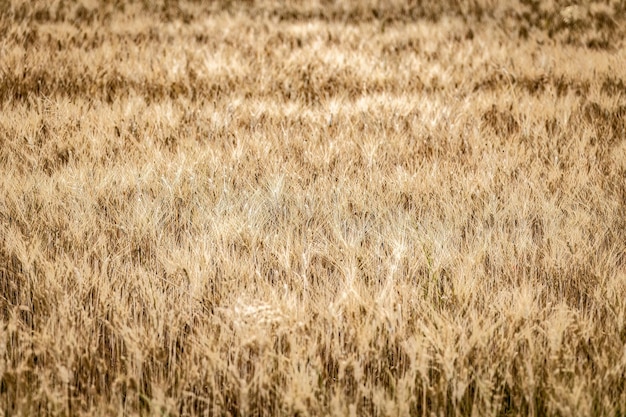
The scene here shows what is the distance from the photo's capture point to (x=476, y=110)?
165 inches

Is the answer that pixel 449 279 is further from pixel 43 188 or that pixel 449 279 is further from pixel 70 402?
pixel 43 188

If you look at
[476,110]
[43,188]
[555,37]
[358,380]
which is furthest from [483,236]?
[555,37]

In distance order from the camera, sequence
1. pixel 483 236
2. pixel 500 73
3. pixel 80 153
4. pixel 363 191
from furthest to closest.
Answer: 1. pixel 500 73
2. pixel 80 153
3. pixel 363 191
4. pixel 483 236

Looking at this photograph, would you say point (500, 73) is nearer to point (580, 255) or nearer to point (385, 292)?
point (580, 255)

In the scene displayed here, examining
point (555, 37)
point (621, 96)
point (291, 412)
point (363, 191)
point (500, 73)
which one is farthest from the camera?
point (555, 37)

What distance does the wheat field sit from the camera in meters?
1.43

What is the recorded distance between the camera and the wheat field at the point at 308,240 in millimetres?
1430

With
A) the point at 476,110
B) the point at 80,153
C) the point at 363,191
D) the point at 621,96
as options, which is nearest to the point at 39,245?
the point at 80,153

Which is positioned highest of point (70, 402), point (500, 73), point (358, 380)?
point (500, 73)

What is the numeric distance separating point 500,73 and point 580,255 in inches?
149

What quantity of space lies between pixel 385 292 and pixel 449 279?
344 millimetres

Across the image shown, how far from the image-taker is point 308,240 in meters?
2.15

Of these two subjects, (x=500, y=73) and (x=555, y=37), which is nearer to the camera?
(x=500, y=73)

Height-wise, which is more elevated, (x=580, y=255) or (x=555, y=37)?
(x=555, y=37)
